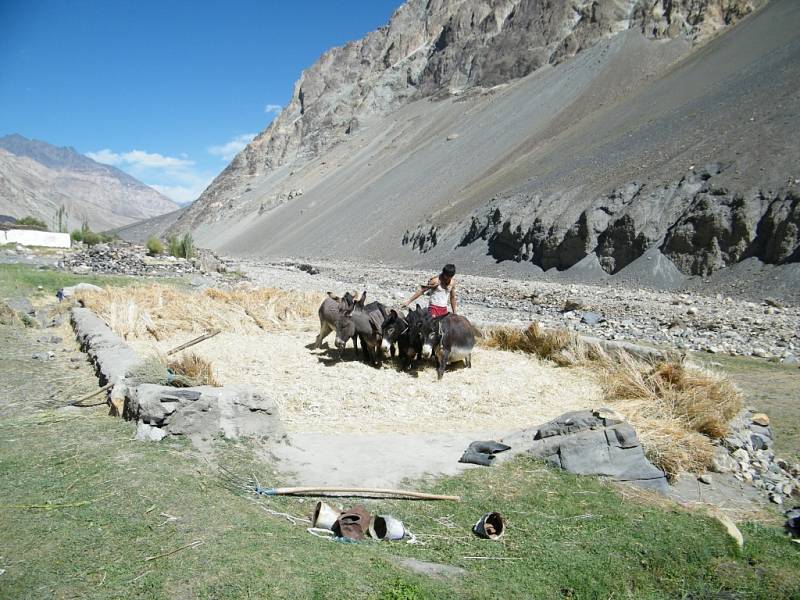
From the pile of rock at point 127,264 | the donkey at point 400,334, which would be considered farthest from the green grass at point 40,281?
the donkey at point 400,334

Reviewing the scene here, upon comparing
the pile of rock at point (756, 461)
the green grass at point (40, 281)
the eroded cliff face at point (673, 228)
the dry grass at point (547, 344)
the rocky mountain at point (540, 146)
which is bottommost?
the pile of rock at point (756, 461)

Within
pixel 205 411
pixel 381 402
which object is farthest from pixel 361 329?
pixel 205 411

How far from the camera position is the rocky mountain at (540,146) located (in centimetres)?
2567

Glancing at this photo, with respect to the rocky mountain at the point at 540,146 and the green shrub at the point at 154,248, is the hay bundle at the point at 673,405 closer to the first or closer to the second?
the rocky mountain at the point at 540,146

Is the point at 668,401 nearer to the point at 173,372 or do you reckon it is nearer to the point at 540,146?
the point at 173,372

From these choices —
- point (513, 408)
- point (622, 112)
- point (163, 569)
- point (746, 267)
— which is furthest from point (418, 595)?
point (622, 112)

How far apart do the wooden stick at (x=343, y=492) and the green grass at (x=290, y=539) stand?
0.23 ft

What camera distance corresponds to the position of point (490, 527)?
14.9 ft

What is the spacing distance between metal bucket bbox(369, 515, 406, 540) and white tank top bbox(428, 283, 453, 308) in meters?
5.58

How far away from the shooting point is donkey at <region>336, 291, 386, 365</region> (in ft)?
31.4

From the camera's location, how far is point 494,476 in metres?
5.52

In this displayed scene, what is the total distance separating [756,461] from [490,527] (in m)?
3.85

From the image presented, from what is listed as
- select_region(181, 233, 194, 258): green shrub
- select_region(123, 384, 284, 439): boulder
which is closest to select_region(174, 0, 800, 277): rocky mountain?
select_region(181, 233, 194, 258): green shrub

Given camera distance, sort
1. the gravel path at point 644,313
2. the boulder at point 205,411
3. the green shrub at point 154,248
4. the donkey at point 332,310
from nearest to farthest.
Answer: the boulder at point 205,411 < the donkey at point 332,310 < the gravel path at point 644,313 < the green shrub at point 154,248
